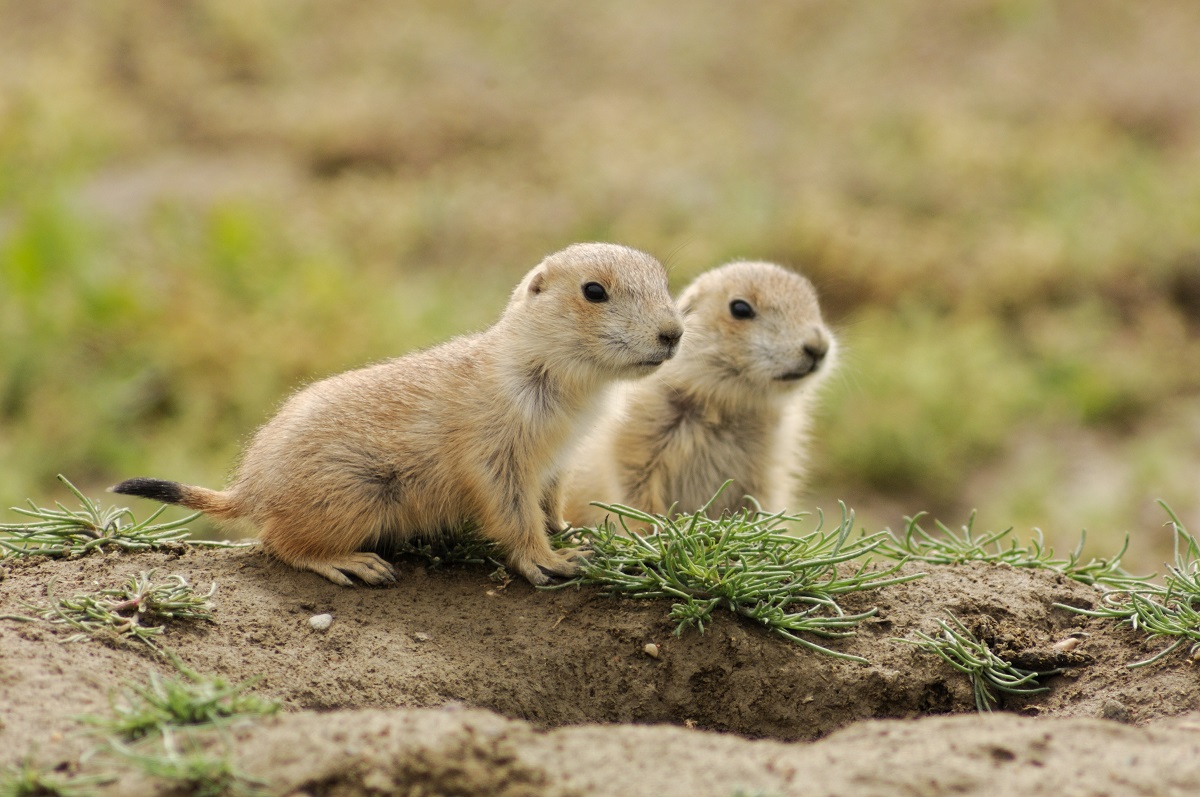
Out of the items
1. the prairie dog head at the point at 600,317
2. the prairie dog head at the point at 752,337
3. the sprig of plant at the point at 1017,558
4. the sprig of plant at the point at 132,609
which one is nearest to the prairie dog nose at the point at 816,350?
the prairie dog head at the point at 752,337

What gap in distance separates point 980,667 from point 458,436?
7.50 feet

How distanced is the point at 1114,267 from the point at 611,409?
10.0 metres

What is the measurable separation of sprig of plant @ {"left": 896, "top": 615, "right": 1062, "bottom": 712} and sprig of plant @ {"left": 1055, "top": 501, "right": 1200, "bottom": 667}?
375 millimetres

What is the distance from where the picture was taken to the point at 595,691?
4.62 meters

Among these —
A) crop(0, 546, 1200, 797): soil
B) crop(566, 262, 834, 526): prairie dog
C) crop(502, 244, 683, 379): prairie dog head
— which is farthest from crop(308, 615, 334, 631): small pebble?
crop(566, 262, 834, 526): prairie dog

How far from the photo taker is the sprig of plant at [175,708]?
3543mm

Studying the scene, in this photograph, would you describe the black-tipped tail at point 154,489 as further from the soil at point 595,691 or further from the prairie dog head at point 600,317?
the prairie dog head at point 600,317

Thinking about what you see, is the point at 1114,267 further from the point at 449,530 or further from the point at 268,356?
the point at 449,530

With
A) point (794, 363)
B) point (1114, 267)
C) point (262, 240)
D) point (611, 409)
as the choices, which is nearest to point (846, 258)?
point (1114, 267)

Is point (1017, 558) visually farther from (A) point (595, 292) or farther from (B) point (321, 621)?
(B) point (321, 621)

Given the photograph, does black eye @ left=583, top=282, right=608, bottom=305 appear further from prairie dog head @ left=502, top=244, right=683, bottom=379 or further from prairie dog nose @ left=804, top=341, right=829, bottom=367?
prairie dog nose @ left=804, top=341, right=829, bottom=367

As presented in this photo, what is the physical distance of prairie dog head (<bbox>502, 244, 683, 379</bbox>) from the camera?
5.30 metres

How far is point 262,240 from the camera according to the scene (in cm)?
1331

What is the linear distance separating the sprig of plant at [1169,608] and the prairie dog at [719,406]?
2.28m
